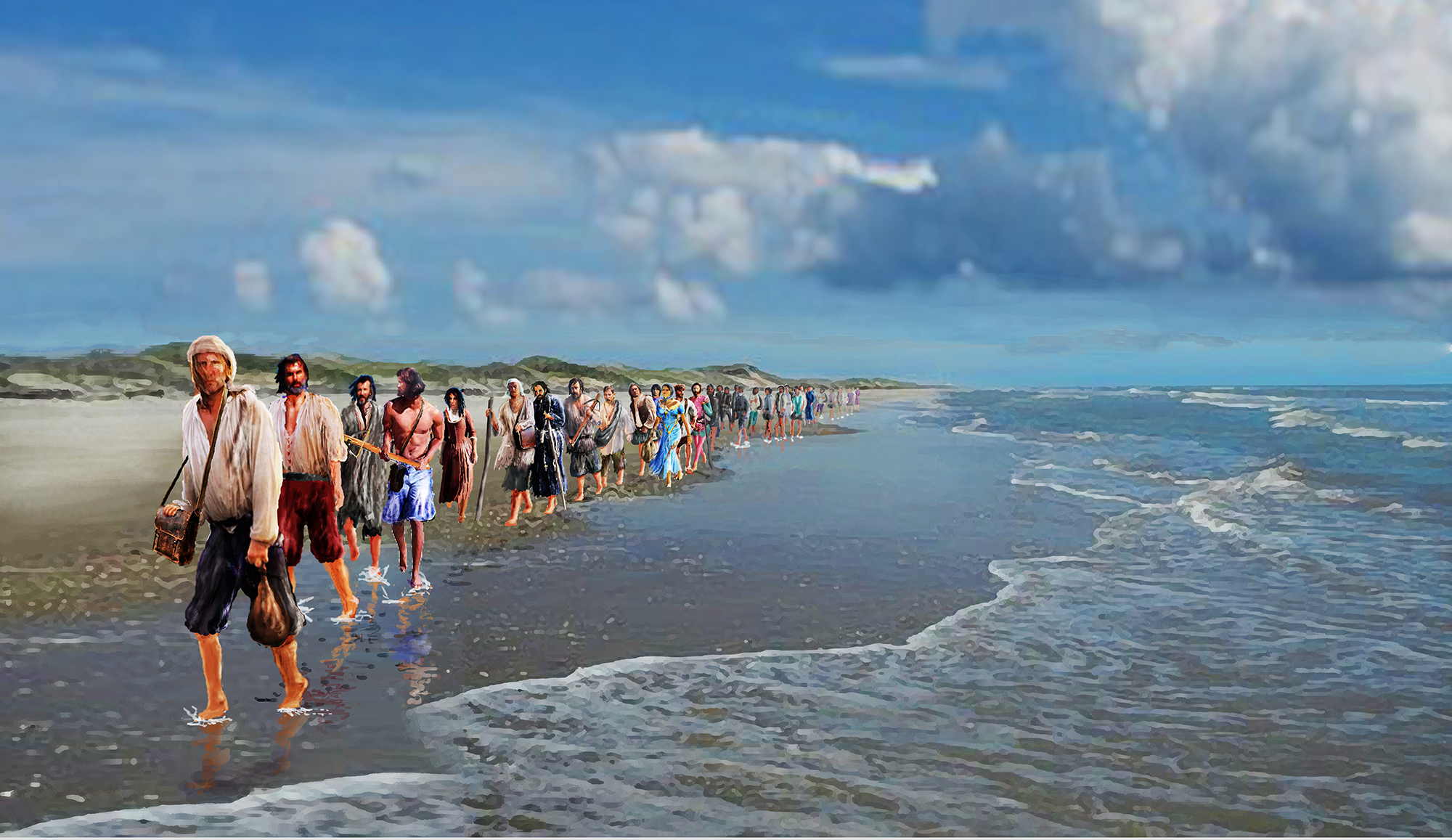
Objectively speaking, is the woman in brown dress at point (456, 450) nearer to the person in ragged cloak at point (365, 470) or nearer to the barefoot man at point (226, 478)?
the person in ragged cloak at point (365, 470)

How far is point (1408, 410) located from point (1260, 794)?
82843 millimetres

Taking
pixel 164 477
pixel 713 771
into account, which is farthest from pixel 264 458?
pixel 164 477

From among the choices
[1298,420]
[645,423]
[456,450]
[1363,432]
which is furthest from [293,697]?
[1298,420]

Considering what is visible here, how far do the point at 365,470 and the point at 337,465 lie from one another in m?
1.99

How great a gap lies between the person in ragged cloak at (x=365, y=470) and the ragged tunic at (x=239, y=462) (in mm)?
4018

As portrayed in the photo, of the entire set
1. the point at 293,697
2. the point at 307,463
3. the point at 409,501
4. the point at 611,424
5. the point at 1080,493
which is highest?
the point at 307,463

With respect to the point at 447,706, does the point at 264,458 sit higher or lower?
higher

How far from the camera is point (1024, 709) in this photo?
6281mm

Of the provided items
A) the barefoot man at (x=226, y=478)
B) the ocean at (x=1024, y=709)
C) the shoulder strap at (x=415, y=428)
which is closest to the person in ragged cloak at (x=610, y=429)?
the ocean at (x=1024, y=709)

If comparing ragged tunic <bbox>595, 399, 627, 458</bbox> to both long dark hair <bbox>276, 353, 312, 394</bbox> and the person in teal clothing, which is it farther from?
long dark hair <bbox>276, 353, 312, 394</bbox>

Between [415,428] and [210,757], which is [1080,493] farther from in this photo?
[210,757]

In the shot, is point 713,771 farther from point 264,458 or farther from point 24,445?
point 24,445

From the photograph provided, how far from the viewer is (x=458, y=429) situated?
10.8 meters

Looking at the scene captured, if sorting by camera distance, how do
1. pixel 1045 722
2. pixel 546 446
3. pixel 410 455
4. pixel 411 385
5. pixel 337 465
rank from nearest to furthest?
pixel 1045 722
pixel 337 465
pixel 411 385
pixel 410 455
pixel 546 446
